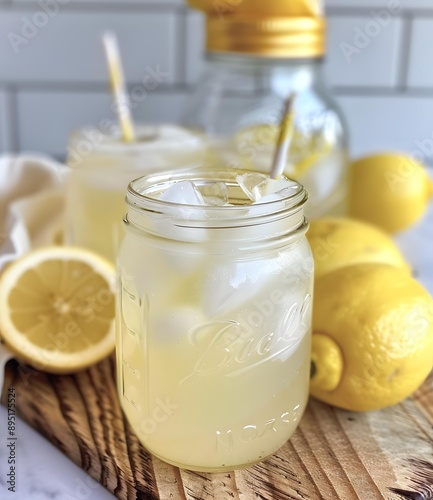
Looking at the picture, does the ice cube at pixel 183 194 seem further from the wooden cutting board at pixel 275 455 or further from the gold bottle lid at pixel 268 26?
the gold bottle lid at pixel 268 26

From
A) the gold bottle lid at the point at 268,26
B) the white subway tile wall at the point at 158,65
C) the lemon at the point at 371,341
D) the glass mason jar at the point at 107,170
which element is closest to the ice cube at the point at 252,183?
the lemon at the point at 371,341

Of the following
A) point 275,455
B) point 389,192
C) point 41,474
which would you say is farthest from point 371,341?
point 389,192

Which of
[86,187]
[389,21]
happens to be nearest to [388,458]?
[86,187]

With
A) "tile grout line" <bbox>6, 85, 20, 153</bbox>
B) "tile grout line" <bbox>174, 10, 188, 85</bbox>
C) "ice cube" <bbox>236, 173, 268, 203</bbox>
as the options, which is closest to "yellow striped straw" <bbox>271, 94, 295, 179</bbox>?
"ice cube" <bbox>236, 173, 268, 203</bbox>

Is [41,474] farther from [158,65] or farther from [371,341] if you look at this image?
[158,65]

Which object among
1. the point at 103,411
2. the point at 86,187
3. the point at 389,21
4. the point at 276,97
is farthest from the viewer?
the point at 389,21

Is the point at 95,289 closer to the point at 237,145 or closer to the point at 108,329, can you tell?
the point at 108,329
